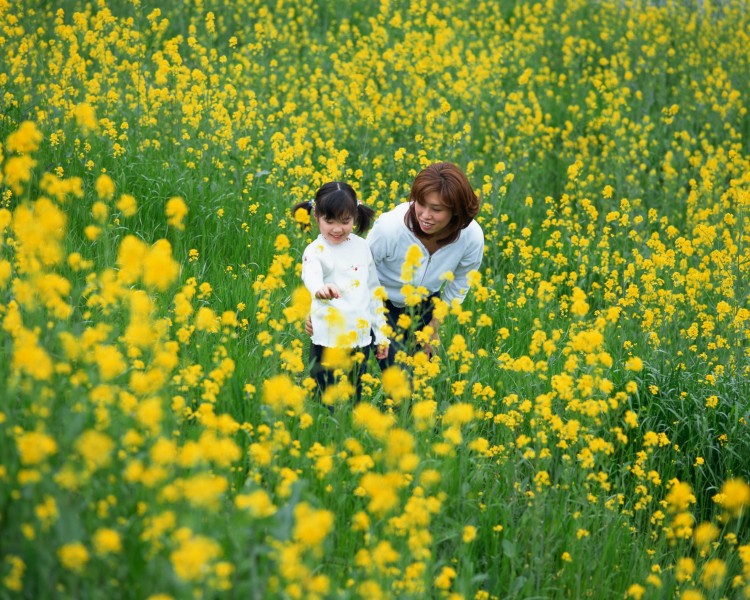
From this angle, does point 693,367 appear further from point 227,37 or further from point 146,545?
point 227,37

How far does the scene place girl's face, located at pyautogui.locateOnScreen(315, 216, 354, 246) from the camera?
3.80 m

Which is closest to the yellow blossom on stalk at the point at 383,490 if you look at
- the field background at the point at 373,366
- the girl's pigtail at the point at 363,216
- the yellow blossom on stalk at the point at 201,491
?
the field background at the point at 373,366

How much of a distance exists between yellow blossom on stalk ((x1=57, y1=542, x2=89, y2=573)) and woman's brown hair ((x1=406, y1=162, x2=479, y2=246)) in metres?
2.49

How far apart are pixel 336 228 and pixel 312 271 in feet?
0.76

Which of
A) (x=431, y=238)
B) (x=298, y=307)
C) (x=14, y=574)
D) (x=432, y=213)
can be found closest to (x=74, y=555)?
(x=14, y=574)

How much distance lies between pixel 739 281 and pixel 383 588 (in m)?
4.21

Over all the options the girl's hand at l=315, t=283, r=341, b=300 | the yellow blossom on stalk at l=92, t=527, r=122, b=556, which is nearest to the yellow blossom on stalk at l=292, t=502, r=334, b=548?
the yellow blossom on stalk at l=92, t=527, r=122, b=556

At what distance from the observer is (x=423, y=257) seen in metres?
4.23

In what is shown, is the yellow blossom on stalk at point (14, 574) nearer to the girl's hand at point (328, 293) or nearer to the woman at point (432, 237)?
the girl's hand at point (328, 293)

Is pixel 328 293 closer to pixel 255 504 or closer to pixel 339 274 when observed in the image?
pixel 339 274

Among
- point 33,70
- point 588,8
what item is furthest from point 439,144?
point 588,8

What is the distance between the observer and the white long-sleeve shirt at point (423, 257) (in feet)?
13.8

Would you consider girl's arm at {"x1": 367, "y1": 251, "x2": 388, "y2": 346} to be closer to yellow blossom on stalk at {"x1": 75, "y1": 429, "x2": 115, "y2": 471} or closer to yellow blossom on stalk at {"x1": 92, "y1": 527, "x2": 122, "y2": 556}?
yellow blossom on stalk at {"x1": 75, "y1": 429, "x2": 115, "y2": 471}

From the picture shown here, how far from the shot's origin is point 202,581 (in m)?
2.09
